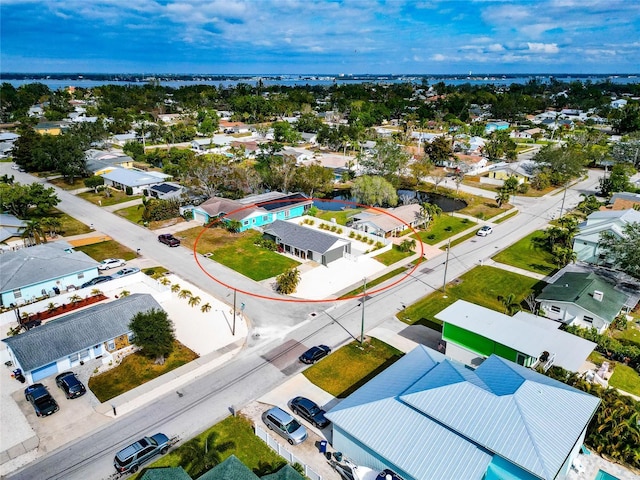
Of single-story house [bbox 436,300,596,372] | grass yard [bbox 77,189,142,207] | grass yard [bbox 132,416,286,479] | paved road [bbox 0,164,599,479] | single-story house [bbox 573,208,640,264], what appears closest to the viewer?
grass yard [bbox 132,416,286,479]

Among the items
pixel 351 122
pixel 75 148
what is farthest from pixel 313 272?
pixel 351 122

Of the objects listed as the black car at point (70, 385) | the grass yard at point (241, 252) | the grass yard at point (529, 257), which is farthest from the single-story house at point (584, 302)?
the black car at point (70, 385)

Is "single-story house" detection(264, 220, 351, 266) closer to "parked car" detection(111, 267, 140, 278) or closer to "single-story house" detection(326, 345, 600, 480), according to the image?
"parked car" detection(111, 267, 140, 278)

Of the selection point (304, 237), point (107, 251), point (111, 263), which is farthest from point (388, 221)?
point (107, 251)

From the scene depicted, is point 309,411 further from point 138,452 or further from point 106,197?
point 106,197

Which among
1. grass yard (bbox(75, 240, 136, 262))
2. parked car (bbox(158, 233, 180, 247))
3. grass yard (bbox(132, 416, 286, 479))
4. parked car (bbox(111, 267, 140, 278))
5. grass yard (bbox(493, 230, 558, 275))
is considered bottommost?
grass yard (bbox(132, 416, 286, 479))

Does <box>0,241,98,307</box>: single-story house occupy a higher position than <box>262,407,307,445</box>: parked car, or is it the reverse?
<box>0,241,98,307</box>: single-story house

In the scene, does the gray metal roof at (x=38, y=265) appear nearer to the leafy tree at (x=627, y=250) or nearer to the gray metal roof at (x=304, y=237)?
the gray metal roof at (x=304, y=237)

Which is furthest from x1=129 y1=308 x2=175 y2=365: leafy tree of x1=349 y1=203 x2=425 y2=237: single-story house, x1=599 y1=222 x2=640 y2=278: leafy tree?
x1=599 y1=222 x2=640 y2=278: leafy tree
